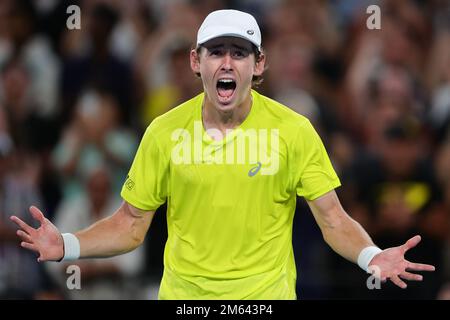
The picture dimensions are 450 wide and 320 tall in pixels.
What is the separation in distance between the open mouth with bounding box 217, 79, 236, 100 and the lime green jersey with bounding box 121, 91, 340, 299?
7.5 inches

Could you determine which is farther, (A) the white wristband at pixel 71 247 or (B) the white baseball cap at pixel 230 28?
(A) the white wristband at pixel 71 247

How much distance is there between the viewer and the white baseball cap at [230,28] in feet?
18.2

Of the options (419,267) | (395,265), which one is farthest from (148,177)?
(419,267)

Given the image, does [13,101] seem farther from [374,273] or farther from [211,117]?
[374,273]

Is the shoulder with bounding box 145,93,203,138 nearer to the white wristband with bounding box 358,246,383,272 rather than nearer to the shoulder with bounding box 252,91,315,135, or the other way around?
the shoulder with bounding box 252,91,315,135

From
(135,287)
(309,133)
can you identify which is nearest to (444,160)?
(135,287)

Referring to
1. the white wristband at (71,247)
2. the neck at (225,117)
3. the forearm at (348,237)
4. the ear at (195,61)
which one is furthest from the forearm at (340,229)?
the white wristband at (71,247)

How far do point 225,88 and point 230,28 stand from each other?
32 centimetres

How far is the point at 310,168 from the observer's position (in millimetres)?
5613

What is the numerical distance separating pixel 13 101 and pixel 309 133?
4.74m

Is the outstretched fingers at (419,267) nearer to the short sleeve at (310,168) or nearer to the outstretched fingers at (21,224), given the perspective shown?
the short sleeve at (310,168)

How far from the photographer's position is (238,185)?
221 inches

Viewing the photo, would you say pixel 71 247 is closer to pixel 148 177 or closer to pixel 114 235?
pixel 114 235

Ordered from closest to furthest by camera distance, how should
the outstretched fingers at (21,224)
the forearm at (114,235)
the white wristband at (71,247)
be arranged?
the outstretched fingers at (21,224), the white wristband at (71,247), the forearm at (114,235)
